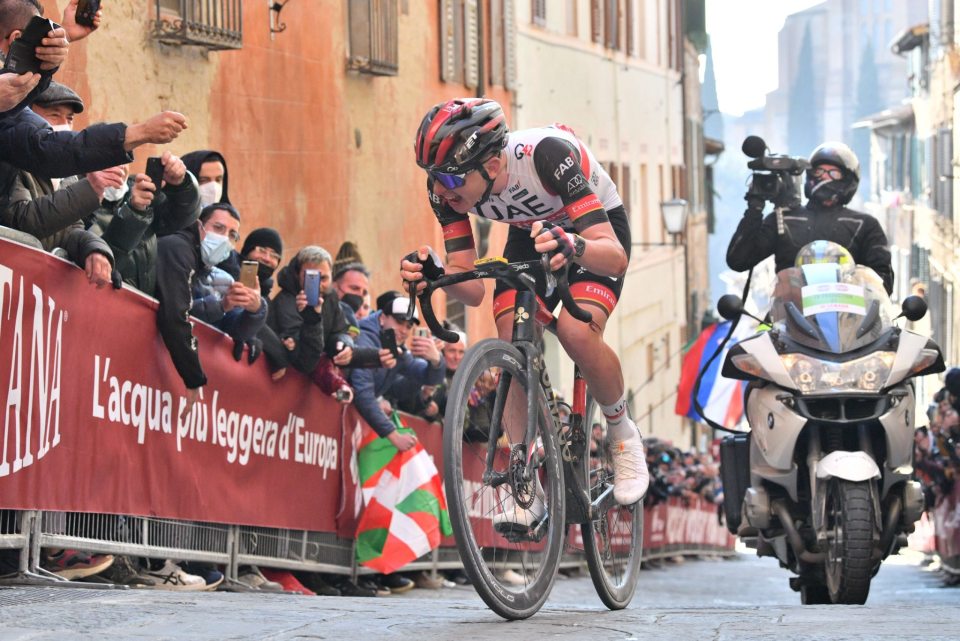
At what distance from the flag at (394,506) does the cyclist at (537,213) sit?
3.69 metres

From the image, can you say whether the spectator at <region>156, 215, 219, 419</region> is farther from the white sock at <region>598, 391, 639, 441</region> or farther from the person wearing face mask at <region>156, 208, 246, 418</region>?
the white sock at <region>598, 391, 639, 441</region>

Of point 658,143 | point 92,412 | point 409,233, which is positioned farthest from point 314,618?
point 658,143

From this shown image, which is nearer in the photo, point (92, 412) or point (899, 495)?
point (92, 412)

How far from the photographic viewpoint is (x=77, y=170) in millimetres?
5832

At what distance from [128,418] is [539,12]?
764 inches

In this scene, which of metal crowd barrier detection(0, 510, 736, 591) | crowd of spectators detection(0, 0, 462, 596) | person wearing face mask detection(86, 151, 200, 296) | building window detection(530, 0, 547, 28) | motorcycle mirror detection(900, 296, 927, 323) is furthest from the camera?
building window detection(530, 0, 547, 28)

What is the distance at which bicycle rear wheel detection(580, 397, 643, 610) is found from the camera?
20.6 feet

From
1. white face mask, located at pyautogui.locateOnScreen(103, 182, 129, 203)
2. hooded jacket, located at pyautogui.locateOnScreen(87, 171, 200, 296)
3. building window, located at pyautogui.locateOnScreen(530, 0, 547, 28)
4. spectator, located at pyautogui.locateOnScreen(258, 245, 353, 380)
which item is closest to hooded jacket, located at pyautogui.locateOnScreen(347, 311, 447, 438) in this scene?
spectator, located at pyautogui.locateOnScreen(258, 245, 353, 380)

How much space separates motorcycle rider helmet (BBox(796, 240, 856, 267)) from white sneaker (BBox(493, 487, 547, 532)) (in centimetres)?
277

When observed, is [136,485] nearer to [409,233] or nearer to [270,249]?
[270,249]

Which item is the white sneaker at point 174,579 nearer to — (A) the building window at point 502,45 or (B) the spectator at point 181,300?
(B) the spectator at point 181,300

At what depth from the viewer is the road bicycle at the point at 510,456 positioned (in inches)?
199

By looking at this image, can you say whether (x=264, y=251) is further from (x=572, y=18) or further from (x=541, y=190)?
(x=572, y=18)

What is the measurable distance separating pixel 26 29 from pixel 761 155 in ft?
14.4
